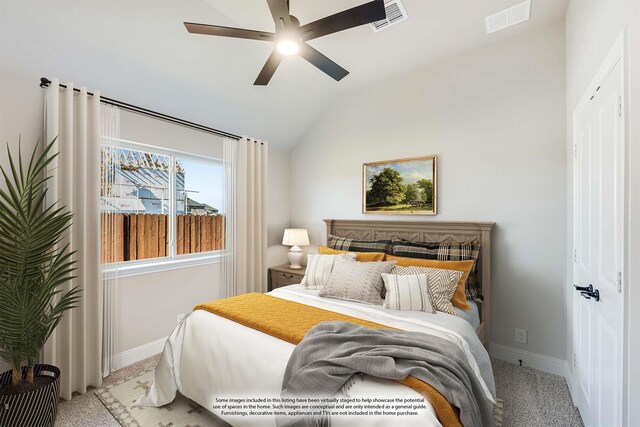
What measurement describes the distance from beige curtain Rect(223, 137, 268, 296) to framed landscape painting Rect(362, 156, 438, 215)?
4.34 feet

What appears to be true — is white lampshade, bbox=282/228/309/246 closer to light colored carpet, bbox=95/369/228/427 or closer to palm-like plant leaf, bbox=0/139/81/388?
light colored carpet, bbox=95/369/228/427

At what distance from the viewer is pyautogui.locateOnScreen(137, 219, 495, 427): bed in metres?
1.29

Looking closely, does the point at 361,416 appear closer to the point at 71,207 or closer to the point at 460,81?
the point at 71,207

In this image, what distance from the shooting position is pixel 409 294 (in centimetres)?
219

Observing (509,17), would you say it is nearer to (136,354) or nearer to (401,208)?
(401,208)

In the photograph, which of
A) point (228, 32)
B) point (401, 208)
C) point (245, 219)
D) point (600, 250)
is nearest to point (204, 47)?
point (228, 32)

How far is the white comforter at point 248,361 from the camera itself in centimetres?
130

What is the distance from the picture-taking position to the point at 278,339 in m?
1.72

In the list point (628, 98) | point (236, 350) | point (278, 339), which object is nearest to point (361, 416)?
point (278, 339)

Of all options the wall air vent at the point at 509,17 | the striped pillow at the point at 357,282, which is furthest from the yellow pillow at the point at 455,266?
the wall air vent at the point at 509,17

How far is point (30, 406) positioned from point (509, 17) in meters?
4.28

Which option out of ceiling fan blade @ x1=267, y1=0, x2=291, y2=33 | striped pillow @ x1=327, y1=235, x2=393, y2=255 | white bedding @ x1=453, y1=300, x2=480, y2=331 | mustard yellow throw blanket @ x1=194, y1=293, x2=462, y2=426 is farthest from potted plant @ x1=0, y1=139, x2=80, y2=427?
white bedding @ x1=453, y1=300, x2=480, y2=331

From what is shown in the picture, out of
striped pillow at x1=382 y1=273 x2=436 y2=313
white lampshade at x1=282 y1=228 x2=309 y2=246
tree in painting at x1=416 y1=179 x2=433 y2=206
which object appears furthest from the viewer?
white lampshade at x1=282 y1=228 x2=309 y2=246

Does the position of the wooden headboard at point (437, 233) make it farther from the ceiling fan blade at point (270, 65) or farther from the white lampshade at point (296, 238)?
the ceiling fan blade at point (270, 65)
